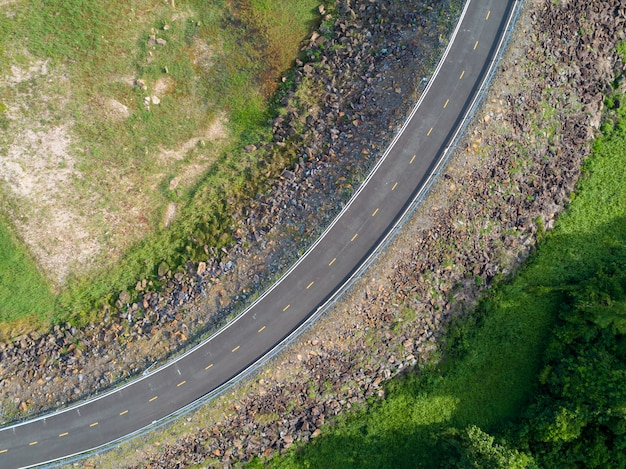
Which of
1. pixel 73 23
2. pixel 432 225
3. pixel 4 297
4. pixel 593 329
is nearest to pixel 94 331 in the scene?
pixel 4 297

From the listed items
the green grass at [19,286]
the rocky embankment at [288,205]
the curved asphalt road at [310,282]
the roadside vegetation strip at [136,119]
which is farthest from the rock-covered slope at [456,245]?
the green grass at [19,286]

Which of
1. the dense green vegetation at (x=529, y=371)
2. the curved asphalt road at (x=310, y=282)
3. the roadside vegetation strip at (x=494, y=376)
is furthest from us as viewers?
the roadside vegetation strip at (x=494, y=376)

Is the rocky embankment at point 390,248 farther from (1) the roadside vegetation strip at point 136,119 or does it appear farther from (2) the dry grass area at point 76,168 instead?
(2) the dry grass area at point 76,168

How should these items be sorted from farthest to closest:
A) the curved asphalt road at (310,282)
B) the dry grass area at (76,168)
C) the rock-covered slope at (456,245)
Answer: the dry grass area at (76,168) < the rock-covered slope at (456,245) < the curved asphalt road at (310,282)

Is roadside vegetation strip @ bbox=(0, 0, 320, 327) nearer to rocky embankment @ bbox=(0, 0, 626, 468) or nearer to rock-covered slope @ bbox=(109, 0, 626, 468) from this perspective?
rocky embankment @ bbox=(0, 0, 626, 468)

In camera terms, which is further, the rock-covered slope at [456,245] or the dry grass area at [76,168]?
the dry grass area at [76,168]

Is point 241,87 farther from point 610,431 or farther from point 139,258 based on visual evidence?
point 610,431
